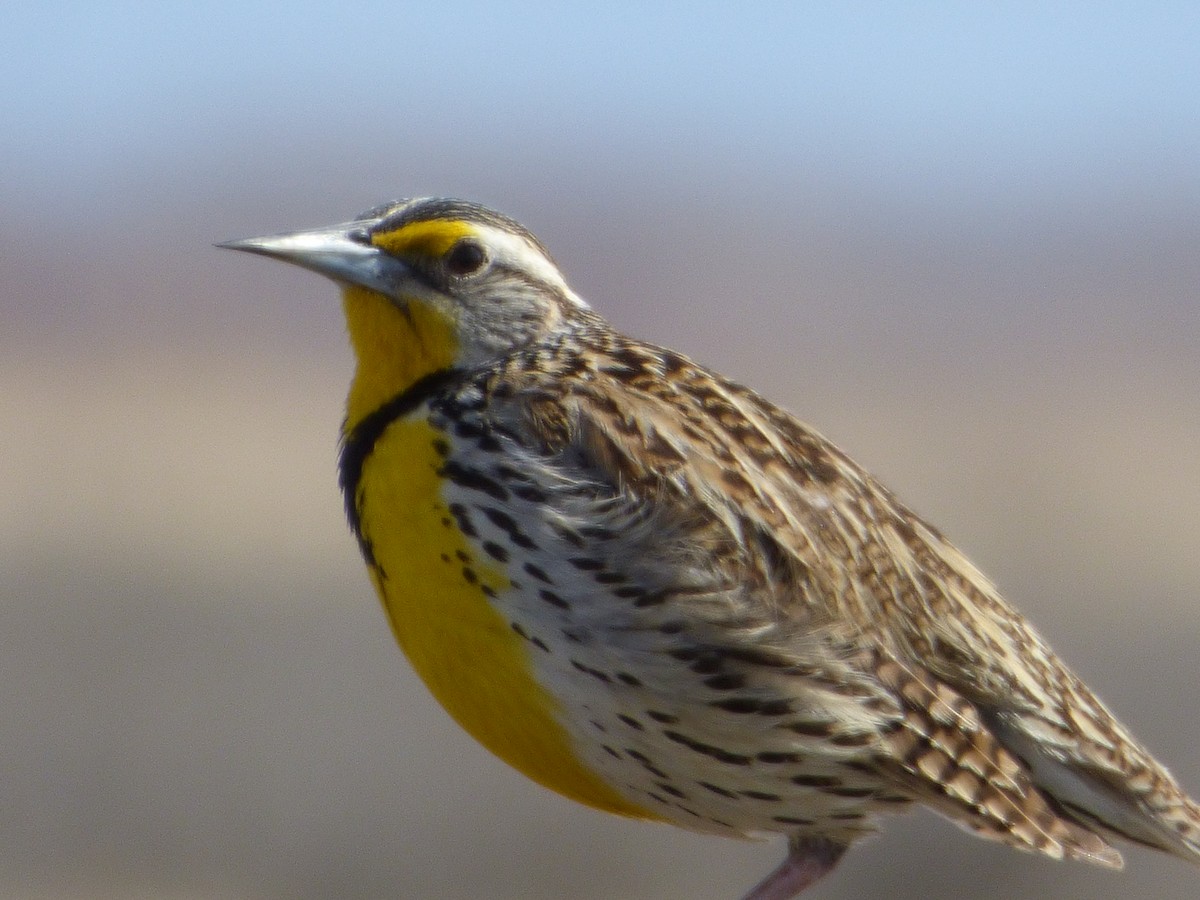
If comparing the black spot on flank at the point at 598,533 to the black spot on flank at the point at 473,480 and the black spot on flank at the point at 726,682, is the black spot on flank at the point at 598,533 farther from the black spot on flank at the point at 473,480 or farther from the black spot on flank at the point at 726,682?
the black spot on flank at the point at 726,682

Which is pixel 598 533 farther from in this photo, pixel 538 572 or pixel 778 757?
pixel 778 757

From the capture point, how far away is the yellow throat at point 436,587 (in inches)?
118

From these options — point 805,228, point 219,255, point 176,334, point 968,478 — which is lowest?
point 968,478

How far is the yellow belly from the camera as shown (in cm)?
301

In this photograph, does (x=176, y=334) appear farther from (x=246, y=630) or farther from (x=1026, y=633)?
(x=1026, y=633)

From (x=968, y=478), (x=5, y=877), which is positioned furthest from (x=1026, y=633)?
(x=968, y=478)

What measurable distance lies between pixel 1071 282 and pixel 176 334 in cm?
2387

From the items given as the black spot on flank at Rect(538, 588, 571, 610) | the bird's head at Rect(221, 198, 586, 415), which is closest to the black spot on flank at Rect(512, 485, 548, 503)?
the black spot on flank at Rect(538, 588, 571, 610)

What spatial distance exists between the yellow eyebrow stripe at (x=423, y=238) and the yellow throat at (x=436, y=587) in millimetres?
78

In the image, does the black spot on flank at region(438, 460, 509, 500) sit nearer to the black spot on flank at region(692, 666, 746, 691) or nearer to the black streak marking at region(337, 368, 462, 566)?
the black streak marking at region(337, 368, 462, 566)

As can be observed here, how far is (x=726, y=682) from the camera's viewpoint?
3.09 m

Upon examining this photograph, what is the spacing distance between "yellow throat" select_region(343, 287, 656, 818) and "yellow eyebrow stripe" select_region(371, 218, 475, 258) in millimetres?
78

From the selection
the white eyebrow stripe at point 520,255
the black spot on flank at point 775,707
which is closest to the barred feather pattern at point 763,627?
the black spot on flank at point 775,707

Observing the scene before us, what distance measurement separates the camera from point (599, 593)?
120 inches
